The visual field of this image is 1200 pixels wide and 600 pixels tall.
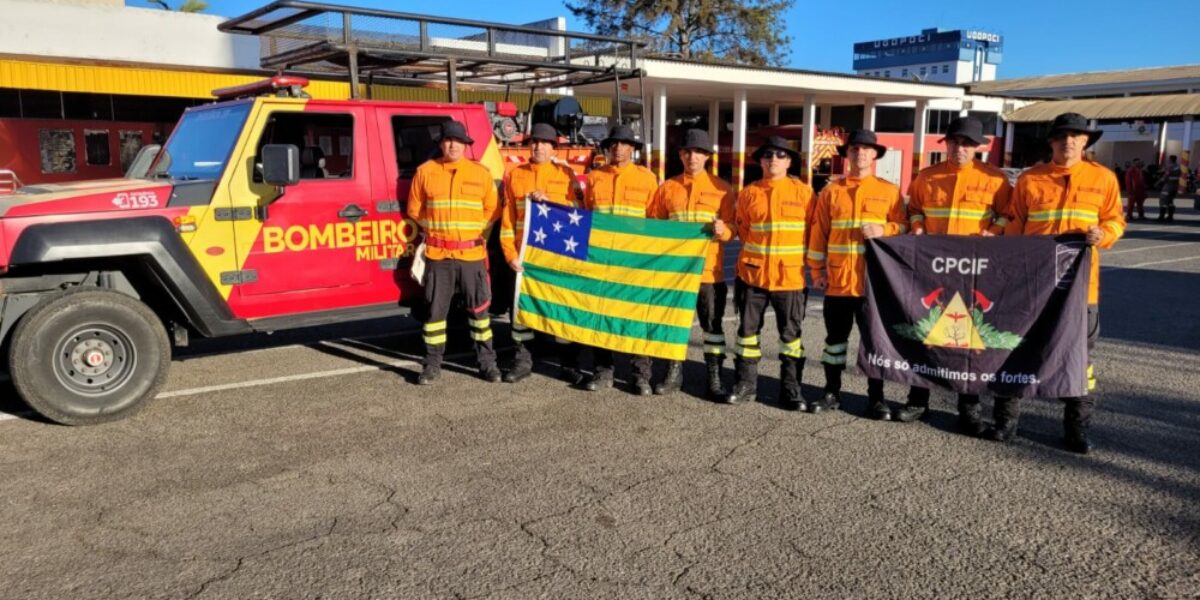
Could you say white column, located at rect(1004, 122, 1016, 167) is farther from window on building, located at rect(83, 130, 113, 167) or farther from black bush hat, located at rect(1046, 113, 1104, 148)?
black bush hat, located at rect(1046, 113, 1104, 148)

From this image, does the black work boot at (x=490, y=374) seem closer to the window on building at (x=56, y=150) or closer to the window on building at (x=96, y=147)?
the window on building at (x=56, y=150)

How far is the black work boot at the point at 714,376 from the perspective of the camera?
602cm

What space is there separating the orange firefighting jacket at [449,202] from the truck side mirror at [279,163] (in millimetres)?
918

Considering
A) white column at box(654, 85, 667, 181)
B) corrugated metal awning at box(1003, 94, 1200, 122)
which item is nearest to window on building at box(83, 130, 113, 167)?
white column at box(654, 85, 667, 181)

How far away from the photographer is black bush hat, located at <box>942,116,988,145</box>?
5.21 m

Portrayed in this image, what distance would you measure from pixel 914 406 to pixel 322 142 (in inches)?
180

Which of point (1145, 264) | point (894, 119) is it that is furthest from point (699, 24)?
point (1145, 264)

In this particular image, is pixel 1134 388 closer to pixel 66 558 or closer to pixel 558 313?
pixel 558 313

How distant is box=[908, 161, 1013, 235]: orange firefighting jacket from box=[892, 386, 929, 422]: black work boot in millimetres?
1045

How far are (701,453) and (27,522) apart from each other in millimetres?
3400

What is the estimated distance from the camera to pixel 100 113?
64.2 ft

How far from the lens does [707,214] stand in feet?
20.0

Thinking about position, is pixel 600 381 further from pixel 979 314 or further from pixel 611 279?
pixel 979 314

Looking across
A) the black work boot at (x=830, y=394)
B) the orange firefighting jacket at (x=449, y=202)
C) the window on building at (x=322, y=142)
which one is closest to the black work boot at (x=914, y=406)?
the black work boot at (x=830, y=394)
